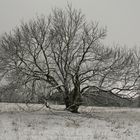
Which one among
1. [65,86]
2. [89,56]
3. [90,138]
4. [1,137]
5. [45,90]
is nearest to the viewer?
[1,137]

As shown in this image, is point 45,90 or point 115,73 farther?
point 115,73

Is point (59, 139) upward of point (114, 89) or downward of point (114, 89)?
downward

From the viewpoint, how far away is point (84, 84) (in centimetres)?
2227

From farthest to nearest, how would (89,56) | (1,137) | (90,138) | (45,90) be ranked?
(89,56), (45,90), (90,138), (1,137)

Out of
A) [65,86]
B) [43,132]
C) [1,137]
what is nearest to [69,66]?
[65,86]

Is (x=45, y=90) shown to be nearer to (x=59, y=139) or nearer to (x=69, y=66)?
(x=69, y=66)

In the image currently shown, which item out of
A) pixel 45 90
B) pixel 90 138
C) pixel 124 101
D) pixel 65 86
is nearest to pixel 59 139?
pixel 90 138

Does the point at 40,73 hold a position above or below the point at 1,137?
above

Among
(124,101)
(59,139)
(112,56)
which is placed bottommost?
(59,139)

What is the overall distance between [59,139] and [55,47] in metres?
12.2

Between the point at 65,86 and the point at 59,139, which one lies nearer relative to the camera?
the point at 59,139

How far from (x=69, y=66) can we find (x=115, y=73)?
3.46 m

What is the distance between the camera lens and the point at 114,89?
22.2 meters

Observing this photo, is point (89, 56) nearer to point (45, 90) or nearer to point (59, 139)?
point (45, 90)
